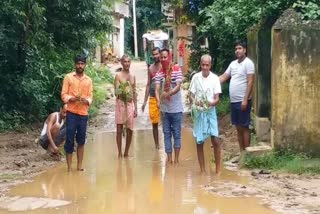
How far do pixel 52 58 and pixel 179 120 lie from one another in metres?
6.10

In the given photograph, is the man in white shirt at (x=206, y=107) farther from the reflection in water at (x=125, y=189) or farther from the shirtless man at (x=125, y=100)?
the shirtless man at (x=125, y=100)

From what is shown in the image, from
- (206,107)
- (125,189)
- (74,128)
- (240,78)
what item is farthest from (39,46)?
(125,189)

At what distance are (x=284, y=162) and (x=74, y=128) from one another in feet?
9.98

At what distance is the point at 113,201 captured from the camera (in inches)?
288

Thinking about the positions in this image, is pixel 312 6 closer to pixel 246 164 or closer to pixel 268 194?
pixel 246 164

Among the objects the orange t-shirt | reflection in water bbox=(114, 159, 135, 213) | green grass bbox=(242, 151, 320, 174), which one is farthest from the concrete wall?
the orange t-shirt

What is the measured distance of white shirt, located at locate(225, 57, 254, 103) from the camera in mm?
9367

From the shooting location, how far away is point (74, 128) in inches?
359

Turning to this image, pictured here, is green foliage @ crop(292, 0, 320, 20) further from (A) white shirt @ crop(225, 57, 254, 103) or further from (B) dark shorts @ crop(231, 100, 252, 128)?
(B) dark shorts @ crop(231, 100, 252, 128)

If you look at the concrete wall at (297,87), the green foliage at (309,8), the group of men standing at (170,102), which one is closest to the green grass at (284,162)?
the concrete wall at (297,87)

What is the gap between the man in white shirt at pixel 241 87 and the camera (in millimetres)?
9328

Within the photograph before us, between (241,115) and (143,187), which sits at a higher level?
(241,115)

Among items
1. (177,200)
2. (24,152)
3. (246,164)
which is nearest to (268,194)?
(177,200)

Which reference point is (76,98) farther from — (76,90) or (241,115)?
(241,115)
